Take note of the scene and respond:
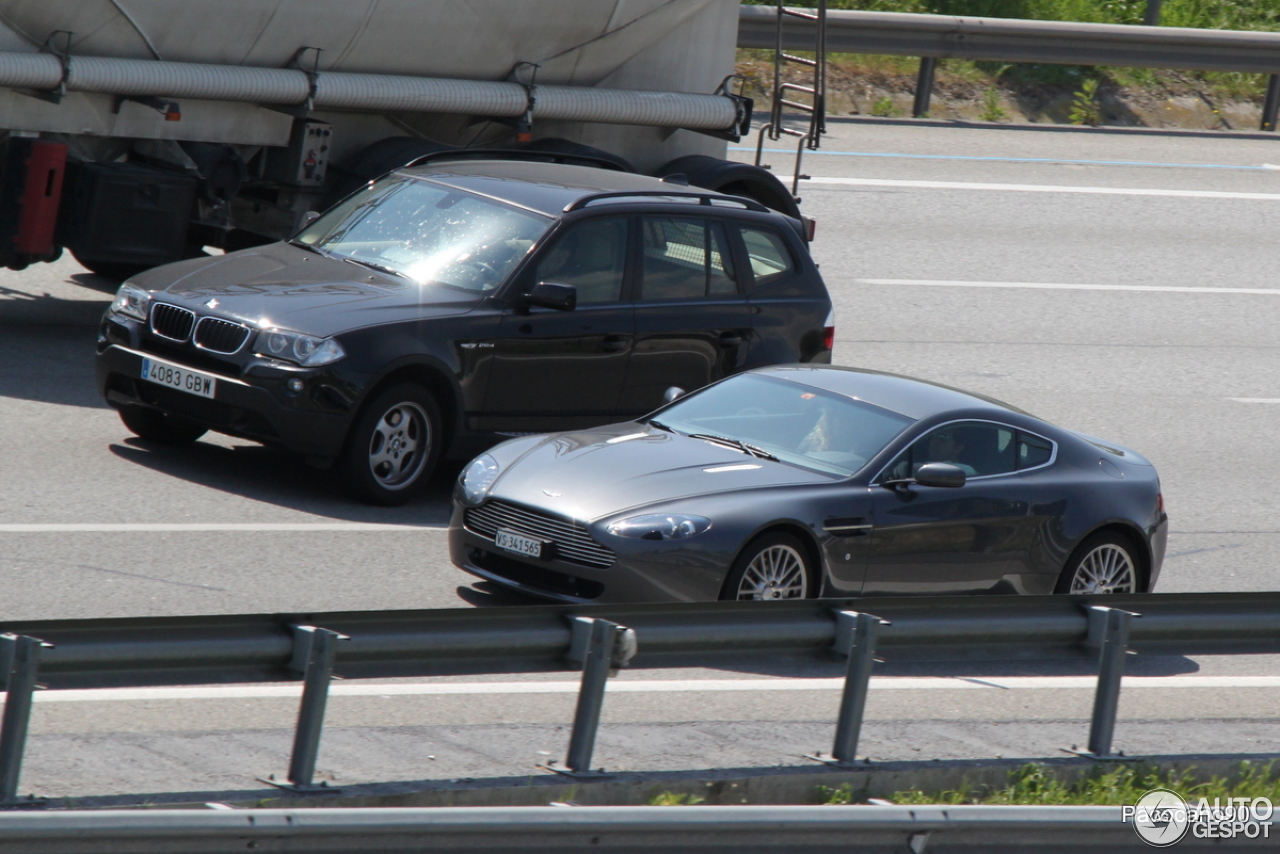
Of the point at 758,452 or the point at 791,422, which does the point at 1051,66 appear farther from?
the point at 758,452

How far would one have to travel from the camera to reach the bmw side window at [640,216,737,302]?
36.5ft

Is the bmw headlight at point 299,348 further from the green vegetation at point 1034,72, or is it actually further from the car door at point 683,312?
the green vegetation at point 1034,72

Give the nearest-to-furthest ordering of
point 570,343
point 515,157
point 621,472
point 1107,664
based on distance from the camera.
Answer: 1. point 1107,664
2. point 621,472
3. point 570,343
4. point 515,157

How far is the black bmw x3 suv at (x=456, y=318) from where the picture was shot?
31.8 ft

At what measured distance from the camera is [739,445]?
909 cm

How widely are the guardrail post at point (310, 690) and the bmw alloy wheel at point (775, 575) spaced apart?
321 centimetres

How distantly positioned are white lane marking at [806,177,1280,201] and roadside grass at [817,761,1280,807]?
46.2ft

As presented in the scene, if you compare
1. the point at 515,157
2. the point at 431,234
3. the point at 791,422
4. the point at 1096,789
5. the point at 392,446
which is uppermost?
the point at 515,157

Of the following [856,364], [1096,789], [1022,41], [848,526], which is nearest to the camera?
[1096,789]

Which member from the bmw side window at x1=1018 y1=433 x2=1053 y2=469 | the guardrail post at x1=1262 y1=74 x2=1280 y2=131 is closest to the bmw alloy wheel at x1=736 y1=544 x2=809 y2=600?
the bmw side window at x1=1018 y1=433 x2=1053 y2=469

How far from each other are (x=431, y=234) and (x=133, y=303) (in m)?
1.79

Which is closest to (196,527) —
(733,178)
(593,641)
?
(593,641)

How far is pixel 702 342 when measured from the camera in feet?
36.7

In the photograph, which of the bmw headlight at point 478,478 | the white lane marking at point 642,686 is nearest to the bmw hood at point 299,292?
the bmw headlight at point 478,478
